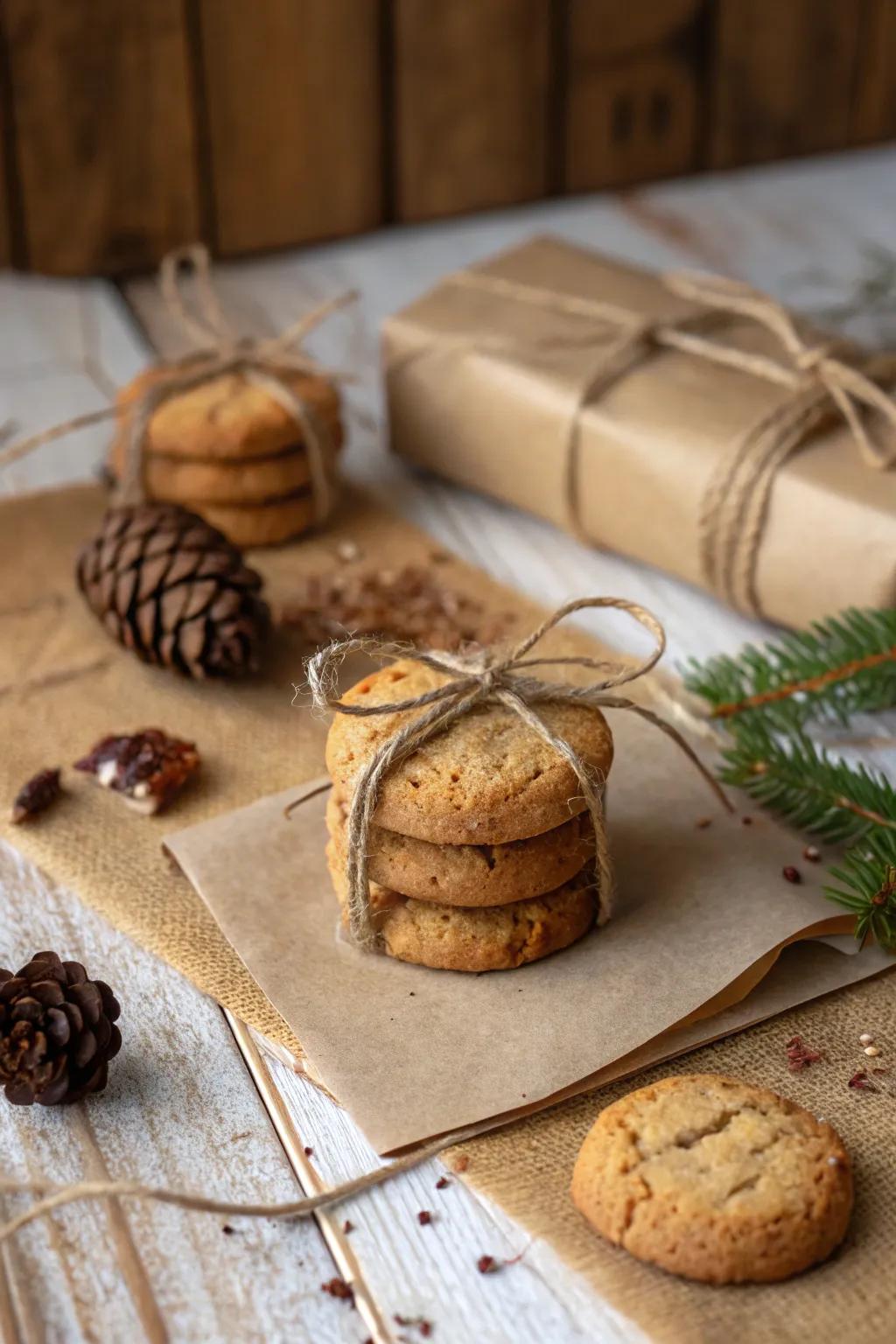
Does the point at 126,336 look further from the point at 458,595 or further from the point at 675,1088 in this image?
the point at 675,1088

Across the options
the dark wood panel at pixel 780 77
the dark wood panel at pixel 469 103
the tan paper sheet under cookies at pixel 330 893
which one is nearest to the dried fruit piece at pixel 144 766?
the tan paper sheet under cookies at pixel 330 893

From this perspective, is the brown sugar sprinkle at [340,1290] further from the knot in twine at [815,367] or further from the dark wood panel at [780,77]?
the dark wood panel at [780,77]

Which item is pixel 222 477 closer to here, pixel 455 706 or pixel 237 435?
pixel 237 435

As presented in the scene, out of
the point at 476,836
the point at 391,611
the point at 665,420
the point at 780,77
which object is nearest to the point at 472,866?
the point at 476,836

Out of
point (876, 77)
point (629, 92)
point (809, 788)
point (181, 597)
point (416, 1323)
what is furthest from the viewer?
point (876, 77)

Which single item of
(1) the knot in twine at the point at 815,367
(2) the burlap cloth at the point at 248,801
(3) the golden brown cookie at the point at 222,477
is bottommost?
(2) the burlap cloth at the point at 248,801
